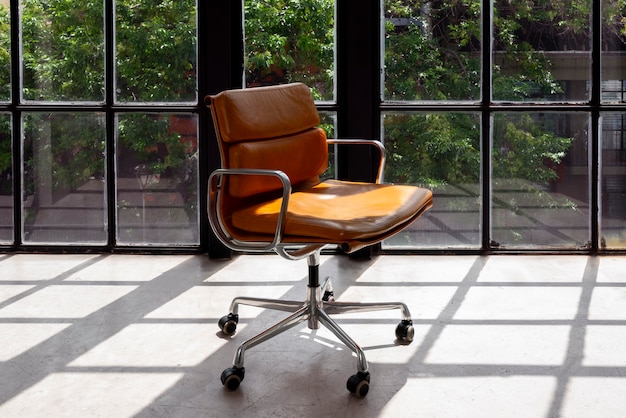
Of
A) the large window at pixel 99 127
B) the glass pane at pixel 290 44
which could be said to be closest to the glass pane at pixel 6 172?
the large window at pixel 99 127

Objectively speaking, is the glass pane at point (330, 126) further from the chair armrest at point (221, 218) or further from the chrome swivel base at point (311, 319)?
the chair armrest at point (221, 218)

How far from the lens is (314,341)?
10.2ft

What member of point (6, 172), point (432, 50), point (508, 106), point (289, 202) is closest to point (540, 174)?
point (508, 106)

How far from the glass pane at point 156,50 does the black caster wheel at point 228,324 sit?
184cm

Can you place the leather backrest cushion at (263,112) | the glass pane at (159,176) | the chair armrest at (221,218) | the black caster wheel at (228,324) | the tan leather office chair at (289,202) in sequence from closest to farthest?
the tan leather office chair at (289,202) → the chair armrest at (221,218) → the leather backrest cushion at (263,112) → the black caster wheel at (228,324) → the glass pane at (159,176)

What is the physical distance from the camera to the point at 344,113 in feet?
15.1

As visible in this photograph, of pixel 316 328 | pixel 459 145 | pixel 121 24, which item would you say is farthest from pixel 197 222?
pixel 316 328

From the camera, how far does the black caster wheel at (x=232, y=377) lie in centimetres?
262

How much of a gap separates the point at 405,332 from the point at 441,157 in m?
1.76

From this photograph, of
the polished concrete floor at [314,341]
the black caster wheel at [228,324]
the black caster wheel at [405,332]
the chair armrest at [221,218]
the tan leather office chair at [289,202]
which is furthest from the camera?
the black caster wheel at [228,324]

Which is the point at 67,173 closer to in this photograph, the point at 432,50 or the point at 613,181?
the point at 432,50

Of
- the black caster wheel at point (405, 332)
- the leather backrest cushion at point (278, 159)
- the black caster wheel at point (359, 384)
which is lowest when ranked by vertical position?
the black caster wheel at point (359, 384)

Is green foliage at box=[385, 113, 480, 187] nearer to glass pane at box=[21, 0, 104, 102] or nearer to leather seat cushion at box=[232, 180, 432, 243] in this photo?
leather seat cushion at box=[232, 180, 432, 243]

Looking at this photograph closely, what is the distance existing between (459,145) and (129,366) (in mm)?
2472
